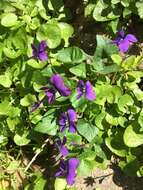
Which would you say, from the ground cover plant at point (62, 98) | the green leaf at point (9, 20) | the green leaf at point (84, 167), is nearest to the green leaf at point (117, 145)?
the ground cover plant at point (62, 98)

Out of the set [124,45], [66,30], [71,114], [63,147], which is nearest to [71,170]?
[63,147]

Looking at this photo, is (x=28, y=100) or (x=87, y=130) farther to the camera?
(x=28, y=100)

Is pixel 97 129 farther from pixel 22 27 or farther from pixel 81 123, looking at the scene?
pixel 22 27

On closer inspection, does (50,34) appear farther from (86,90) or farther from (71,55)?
(86,90)

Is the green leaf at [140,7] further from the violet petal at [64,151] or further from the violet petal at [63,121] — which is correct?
the violet petal at [64,151]

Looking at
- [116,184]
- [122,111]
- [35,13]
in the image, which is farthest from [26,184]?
[35,13]

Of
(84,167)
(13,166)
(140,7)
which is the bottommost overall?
(13,166)
